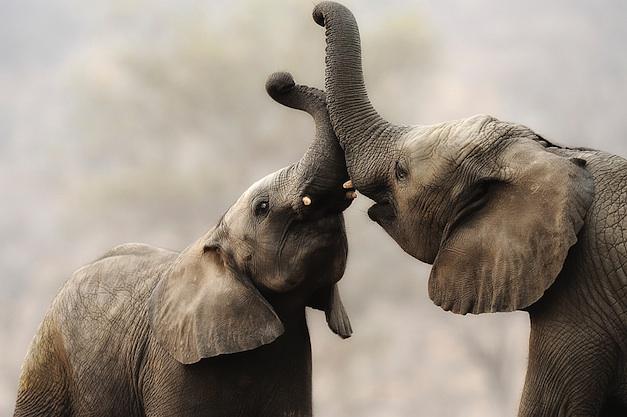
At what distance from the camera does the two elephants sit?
4184 mm

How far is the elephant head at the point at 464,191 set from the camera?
423 centimetres

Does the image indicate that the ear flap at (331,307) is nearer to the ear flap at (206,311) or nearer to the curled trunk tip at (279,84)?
the ear flap at (206,311)

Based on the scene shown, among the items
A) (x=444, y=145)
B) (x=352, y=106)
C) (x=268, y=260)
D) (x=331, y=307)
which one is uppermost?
(x=352, y=106)

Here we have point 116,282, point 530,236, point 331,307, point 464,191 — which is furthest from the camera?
point 116,282

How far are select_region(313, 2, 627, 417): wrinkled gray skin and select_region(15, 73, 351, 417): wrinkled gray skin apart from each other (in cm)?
62

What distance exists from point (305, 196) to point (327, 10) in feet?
2.76

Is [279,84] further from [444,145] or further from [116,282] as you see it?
[116,282]

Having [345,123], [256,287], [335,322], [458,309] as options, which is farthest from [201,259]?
[458,309]

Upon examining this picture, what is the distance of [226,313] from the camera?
5594 millimetres

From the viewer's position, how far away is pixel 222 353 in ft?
18.2

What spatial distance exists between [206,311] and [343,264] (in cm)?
70

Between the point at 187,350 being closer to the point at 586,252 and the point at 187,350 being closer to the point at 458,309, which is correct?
the point at 458,309

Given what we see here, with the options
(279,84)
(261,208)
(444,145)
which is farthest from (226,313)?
(444,145)

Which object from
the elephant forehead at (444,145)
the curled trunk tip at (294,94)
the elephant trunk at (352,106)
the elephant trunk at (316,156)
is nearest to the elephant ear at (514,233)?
the elephant forehead at (444,145)
